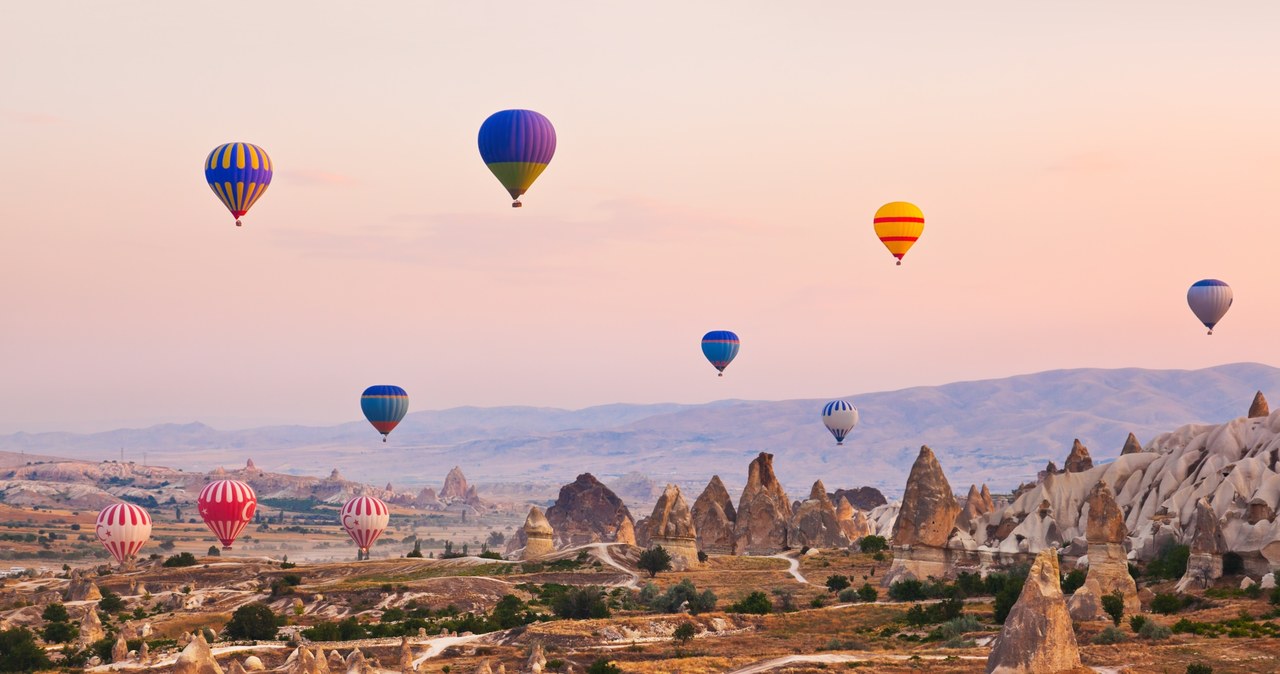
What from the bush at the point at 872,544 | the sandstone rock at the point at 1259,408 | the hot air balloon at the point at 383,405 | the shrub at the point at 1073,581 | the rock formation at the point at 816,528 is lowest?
the shrub at the point at 1073,581

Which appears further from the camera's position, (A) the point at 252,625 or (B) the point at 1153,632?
(A) the point at 252,625

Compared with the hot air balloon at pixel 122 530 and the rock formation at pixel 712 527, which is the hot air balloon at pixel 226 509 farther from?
the rock formation at pixel 712 527

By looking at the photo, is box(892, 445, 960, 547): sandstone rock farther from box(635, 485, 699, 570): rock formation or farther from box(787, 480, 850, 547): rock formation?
box(787, 480, 850, 547): rock formation

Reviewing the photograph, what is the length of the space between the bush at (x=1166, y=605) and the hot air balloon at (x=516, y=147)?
38428 mm

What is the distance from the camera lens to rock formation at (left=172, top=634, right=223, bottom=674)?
1565 inches

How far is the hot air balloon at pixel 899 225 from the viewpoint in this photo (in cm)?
9875

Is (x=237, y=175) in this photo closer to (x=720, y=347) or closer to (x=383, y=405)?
(x=383, y=405)

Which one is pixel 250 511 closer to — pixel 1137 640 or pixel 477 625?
pixel 477 625

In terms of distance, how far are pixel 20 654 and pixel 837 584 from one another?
1475 inches

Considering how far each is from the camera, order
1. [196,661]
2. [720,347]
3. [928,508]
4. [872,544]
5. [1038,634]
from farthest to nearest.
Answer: [720,347] < [872,544] < [928,508] < [196,661] < [1038,634]

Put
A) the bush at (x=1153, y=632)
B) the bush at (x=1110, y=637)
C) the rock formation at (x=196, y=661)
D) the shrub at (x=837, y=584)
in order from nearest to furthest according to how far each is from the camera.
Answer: the rock formation at (x=196, y=661) < the bush at (x=1110, y=637) < the bush at (x=1153, y=632) < the shrub at (x=837, y=584)

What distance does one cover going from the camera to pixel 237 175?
290 feet

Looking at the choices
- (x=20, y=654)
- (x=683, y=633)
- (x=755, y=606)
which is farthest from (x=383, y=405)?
(x=683, y=633)

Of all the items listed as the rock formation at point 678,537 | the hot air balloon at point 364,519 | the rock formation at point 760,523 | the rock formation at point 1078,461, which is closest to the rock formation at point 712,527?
the rock formation at point 760,523
